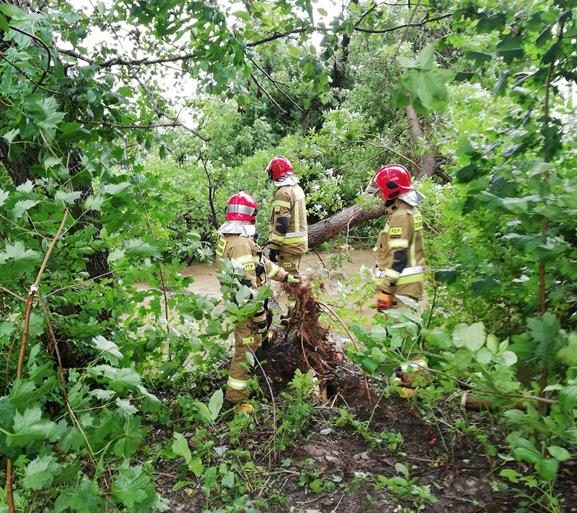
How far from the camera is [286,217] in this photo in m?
5.63

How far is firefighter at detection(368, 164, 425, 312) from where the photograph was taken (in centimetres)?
398

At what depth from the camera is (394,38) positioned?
9359 millimetres

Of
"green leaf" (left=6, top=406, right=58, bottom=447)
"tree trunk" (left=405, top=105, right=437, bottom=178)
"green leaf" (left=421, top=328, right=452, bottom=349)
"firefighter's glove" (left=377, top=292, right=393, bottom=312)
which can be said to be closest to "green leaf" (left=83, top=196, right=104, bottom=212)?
"green leaf" (left=6, top=406, right=58, bottom=447)

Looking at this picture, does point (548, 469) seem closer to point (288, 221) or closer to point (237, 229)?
point (237, 229)

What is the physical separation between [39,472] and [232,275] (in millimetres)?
1312

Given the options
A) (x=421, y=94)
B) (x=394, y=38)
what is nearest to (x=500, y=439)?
(x=421, y=94)

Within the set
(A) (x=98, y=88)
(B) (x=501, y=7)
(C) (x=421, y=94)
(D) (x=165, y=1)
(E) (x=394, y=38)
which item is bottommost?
(C) (x=421, y=94)

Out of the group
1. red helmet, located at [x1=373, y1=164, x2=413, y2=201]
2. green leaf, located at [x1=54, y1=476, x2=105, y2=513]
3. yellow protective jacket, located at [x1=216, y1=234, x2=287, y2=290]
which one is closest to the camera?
green leaf, located at [x1=54, y1=476, x2=105, y2=513]

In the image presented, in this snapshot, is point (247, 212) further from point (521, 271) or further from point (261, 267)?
point (521, 271)

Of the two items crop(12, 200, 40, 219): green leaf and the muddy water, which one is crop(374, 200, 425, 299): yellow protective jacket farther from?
crop(12, 200, 40, 219): green leaf

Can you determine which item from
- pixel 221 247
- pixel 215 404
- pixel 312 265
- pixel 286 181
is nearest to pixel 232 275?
pixel 215 404

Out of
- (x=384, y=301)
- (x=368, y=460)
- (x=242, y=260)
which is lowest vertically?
(x=368, y=460)

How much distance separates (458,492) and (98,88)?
102 inches

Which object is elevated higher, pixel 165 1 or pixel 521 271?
pixel 165 1
